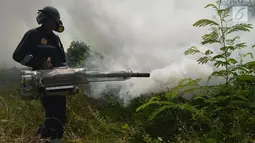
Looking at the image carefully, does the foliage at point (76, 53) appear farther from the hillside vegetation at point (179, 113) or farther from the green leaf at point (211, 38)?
the green leaf at point (211, 38)

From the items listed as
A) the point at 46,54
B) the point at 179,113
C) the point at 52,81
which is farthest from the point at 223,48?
the point at 46,54

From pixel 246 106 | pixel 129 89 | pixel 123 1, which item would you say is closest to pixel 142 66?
pixel 129 89

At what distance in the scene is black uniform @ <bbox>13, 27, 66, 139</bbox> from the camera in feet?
10.2

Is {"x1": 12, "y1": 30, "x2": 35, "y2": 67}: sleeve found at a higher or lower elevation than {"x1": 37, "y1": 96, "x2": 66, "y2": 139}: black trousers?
higher

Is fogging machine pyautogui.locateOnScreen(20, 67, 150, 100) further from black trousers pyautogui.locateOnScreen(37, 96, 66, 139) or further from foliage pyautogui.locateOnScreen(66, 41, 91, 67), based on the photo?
foliage pyautogui.locateOnScreen(66, 41, 91, 67)

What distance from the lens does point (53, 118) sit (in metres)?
3.17

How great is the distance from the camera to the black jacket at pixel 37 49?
3092mm

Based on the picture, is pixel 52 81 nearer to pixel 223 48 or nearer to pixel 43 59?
pixel 43 59

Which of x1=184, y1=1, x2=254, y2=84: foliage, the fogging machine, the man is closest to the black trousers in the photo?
the man

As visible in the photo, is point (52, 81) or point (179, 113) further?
point (179, 113)

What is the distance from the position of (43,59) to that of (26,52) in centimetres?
17

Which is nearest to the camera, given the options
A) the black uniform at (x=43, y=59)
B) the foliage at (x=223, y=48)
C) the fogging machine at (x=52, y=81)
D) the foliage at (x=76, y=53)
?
the fogging machine at (x=52, y=81)

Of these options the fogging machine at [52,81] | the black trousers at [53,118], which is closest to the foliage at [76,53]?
the black trousers at [53,118]

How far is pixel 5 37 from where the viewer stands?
18.4 ft
